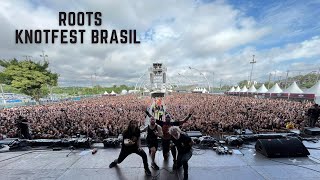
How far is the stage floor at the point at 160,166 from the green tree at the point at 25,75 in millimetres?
36228

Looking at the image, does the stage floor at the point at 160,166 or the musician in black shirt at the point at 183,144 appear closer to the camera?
the musician in black shirt at the point at 183,144

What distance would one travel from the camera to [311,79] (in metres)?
113

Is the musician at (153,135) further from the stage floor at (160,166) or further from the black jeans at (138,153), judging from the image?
the black jeans at (138,153)

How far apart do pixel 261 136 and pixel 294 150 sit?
1.79 m

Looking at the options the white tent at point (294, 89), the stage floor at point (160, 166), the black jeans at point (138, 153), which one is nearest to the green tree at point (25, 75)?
the stage floor at point (160, 166)

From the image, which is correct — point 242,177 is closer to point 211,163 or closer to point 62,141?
point 211,163

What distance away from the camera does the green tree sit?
1508 inches

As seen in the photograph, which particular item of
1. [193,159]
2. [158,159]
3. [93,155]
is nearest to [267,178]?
[193,159]

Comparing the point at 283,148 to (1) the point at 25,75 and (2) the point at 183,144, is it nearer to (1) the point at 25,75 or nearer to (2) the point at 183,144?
(2) the point at 183,144

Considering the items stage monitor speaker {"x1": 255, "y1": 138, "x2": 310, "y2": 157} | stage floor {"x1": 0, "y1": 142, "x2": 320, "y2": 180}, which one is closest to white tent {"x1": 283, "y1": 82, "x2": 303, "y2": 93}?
stage floor {"x1": 0, "y1": 142, "x2": 320, "y2": 180}

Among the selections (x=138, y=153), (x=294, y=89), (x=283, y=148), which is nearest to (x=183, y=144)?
(x=138, y=153)

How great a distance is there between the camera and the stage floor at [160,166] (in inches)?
206

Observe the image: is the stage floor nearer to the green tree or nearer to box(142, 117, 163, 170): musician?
box(142, 117, 163, 170): musician

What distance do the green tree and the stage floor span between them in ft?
119
